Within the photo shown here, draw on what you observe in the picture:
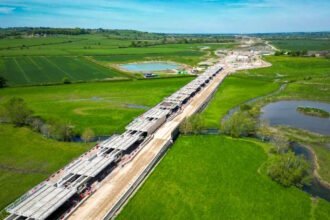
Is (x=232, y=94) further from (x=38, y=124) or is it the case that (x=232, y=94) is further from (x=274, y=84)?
(x=38, y=124)

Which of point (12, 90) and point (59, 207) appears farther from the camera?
point (12, 90)

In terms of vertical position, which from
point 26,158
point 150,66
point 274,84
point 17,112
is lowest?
point 26,158

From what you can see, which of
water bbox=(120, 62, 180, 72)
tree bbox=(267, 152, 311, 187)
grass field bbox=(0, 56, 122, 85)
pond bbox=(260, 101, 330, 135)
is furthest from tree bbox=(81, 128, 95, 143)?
water bbox=(120, 62, 180, 72)

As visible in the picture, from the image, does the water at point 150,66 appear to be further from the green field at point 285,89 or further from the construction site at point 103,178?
the construction site at point 103,178

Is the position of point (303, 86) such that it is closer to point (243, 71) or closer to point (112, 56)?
point (243, 71)

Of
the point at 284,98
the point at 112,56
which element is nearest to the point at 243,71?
the point at 284,98

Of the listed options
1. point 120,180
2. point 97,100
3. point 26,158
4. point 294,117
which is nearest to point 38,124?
point 26,158
